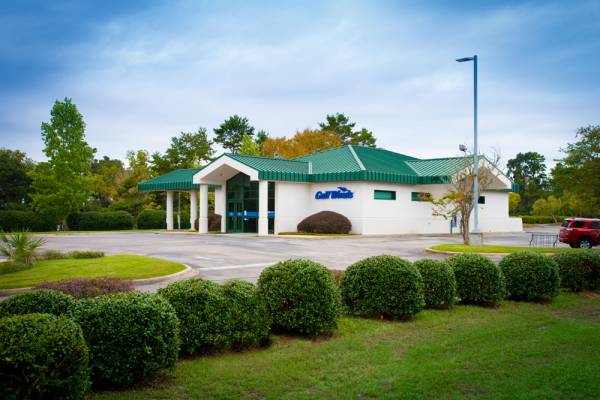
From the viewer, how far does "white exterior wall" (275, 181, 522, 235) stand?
37.8 meters

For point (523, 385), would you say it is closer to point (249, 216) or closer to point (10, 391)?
point (10, 391)

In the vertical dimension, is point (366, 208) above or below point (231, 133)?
below

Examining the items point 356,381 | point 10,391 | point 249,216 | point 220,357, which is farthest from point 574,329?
point 249,216

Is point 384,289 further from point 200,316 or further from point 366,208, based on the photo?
point 366,208

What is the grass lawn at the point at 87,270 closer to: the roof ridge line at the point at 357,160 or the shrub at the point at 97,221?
the roof ridge line at the point at 357,160

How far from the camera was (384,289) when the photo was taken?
28.3 ft

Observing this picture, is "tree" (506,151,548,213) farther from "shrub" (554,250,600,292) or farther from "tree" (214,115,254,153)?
"shrub" (554,250,600,292)

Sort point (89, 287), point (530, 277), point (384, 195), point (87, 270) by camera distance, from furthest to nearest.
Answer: point (384, 195)
point (87, 270)
point (530, 277)
point (89, 287)

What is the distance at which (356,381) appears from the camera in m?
5.63

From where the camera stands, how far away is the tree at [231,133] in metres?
75.4

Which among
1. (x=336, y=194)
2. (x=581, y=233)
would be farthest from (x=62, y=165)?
(x=581, y=233)

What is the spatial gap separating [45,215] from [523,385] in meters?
47.6

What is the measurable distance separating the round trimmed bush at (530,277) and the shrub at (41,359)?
9.27 meters

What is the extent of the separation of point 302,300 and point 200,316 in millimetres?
1707
